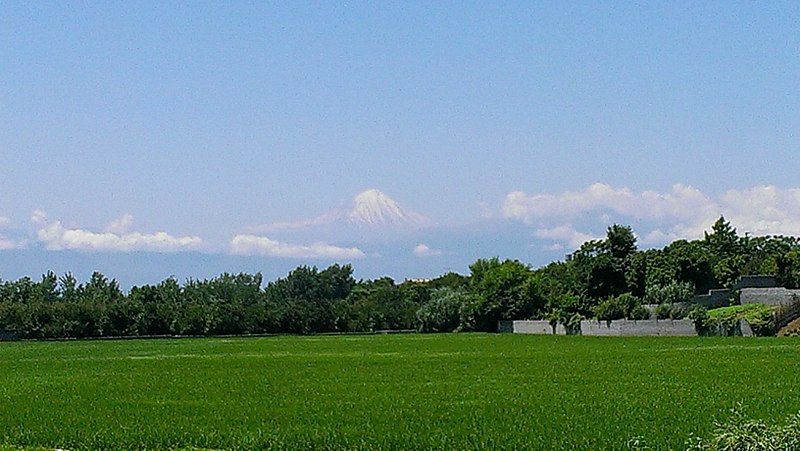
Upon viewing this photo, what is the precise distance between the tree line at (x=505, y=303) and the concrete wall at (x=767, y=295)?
153 inches

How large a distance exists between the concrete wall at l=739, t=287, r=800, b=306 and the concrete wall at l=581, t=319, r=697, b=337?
7714mm

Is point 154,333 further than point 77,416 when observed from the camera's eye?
Yes

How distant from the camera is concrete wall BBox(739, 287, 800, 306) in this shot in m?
69.2

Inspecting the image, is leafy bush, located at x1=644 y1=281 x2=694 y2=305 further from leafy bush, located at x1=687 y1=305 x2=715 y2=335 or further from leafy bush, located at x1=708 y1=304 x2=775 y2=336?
leafy bush, located at x1=687 y1=305 x2=715 y2=335

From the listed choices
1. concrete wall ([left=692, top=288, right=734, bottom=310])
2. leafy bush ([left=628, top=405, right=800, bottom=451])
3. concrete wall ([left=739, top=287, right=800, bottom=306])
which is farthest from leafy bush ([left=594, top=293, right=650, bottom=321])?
leafy bush ([left=628, top=405, right=800, bottom=451])

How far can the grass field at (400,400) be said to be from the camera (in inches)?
771

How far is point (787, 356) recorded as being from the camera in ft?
132

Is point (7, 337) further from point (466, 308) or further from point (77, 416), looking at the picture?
point (77, 416)

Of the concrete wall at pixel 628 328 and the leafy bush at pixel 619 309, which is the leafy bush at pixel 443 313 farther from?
the leafy bush at pixel 619 309

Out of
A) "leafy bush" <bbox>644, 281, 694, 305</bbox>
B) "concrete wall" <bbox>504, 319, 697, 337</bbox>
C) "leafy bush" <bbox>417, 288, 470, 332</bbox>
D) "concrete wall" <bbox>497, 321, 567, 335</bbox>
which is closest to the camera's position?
"concrete wall" <bbox>504, 319, 697, 337</bbox>

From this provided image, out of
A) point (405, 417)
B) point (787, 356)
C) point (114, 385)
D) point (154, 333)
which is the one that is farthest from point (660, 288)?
point (405, 417)

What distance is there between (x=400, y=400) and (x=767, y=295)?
2053 inches

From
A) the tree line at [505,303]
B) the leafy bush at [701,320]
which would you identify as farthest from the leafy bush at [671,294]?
the leafy bush at [701,320]

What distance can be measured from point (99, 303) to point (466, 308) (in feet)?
114
